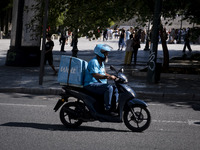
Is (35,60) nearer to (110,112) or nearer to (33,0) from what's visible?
(33,0)

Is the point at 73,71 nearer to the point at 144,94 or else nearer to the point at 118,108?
the point at 118,108

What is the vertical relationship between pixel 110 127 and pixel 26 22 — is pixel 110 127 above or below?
below

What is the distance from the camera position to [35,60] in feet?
63.3

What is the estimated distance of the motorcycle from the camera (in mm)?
7461

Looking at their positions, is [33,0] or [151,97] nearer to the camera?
[151,97]

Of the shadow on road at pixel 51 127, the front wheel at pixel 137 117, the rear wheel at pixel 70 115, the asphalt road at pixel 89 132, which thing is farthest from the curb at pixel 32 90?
the front wheel at pixel 137 117

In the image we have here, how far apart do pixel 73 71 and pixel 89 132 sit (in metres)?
1.05

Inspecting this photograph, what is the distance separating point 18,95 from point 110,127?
184 inches

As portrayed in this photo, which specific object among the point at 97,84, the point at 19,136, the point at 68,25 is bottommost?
the point at 19,136

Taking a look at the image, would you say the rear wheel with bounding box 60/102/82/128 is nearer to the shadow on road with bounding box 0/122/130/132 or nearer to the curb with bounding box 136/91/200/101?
the shadow on road with bounding box 0/122/130/132

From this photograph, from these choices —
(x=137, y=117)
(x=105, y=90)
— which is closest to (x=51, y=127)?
(x=105, y=90)

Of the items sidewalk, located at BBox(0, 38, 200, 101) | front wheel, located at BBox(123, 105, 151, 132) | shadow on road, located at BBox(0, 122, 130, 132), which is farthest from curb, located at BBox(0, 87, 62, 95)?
front wheel, located at BBox(123, 105, 151, 132)

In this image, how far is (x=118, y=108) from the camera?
7.55 metres

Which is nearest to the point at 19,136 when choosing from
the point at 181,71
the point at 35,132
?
the point at 35,132
